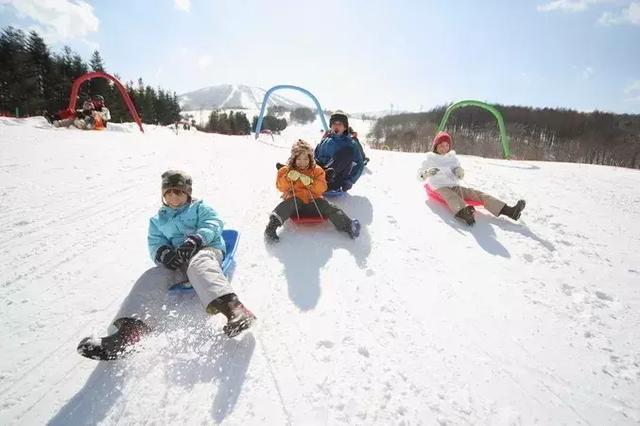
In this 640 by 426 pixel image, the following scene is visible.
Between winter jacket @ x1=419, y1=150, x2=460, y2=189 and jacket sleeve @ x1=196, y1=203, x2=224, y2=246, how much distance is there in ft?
9.87

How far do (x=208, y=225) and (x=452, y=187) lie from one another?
3.20 m

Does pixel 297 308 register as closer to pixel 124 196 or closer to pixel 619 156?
pixel 124 196

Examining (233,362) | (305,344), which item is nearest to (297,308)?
(305,344)

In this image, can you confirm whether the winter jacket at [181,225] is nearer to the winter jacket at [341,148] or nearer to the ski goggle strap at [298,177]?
the ski goggle strap at [298,177]

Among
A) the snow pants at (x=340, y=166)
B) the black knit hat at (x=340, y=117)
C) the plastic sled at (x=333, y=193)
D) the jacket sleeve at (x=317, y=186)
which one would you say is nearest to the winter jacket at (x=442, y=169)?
the snow pants at (x=340, y=166)

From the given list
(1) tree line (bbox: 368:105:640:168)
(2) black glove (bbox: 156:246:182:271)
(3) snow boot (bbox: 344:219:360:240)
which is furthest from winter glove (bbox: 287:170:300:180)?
(1) tree line (bbox: 368:105:640:168)

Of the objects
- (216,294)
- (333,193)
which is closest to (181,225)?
(216,294)

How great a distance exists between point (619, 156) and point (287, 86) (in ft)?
44.3

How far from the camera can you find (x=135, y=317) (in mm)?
2082

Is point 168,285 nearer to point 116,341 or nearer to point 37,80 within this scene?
point 116,341

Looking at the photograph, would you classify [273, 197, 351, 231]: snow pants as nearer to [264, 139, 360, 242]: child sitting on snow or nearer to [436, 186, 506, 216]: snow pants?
[264, 139, 360, 242]: child sitting on snow

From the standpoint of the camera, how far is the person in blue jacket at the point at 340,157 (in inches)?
180

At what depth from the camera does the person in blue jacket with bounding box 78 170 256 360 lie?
6.54 ft

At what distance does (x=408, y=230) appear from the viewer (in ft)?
12.7
